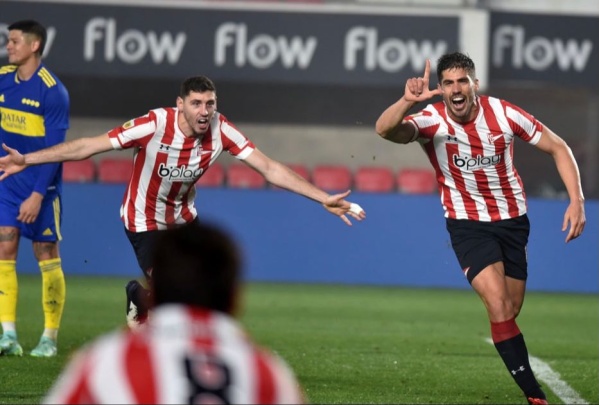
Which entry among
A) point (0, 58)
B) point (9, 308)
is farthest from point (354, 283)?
point (9, 308)

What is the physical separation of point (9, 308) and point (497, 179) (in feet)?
10.4

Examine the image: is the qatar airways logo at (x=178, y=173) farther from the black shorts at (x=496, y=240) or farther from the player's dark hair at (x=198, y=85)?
the black shorts at (x=496, y=240)

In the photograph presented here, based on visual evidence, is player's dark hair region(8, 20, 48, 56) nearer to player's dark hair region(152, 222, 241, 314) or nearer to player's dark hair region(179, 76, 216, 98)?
player's dark hair region(179, 76, 216, 98)

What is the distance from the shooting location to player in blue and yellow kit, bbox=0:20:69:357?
7.95 meters

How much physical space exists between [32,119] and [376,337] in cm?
349

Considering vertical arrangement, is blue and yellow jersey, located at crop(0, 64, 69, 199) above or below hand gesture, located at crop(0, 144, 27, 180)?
above

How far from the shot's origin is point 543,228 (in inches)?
599

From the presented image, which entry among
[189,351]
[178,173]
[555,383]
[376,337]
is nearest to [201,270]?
[189,351]

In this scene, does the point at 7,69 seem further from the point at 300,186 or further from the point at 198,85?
the point at 300,186

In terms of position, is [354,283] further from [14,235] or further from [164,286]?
[164,286]

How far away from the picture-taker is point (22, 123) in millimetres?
8031

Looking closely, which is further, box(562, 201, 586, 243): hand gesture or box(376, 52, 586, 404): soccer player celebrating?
box(376, 52, 586, 404): soccer player celebrating

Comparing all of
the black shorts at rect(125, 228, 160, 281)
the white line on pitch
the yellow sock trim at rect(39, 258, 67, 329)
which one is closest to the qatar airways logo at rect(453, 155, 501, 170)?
the white line on pitch

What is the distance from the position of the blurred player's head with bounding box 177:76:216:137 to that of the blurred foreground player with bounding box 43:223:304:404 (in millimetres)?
4268
